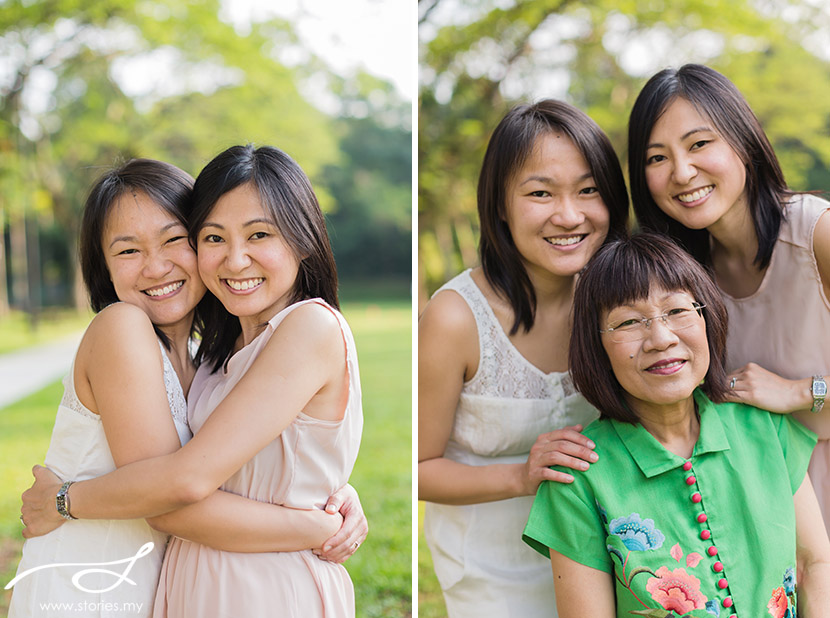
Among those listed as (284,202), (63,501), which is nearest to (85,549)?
(63,501)

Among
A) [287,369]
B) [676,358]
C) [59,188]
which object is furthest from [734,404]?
[59,188]

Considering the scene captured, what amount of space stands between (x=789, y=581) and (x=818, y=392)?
0.54 meters

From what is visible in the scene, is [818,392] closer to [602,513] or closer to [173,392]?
[602,513]

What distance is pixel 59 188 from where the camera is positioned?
1383 cm

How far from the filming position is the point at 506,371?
255cm

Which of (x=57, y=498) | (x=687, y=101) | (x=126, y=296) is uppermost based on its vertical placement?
(x=687, y=101)

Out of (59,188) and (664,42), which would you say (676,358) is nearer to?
(664,42)

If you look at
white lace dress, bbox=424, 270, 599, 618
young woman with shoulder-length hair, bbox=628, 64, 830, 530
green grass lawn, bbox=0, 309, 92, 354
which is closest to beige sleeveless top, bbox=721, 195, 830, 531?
young woman with shoulder-length hair, bbox=628, 64, 830, 530

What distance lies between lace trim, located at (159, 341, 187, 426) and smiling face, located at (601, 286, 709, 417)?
3.79ft

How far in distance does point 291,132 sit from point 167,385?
13965 millimetres

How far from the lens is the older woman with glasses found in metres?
2.04

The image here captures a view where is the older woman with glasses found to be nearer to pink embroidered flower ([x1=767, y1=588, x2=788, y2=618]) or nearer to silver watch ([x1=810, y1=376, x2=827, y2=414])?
pink embroidered flower ([x1=767, y1=588, x2=788, y2=618])

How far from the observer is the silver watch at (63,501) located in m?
2.02

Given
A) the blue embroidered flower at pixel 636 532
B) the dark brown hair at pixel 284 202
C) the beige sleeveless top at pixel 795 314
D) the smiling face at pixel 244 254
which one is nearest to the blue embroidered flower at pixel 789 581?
the blue embroidered flower at pixel 636 532
